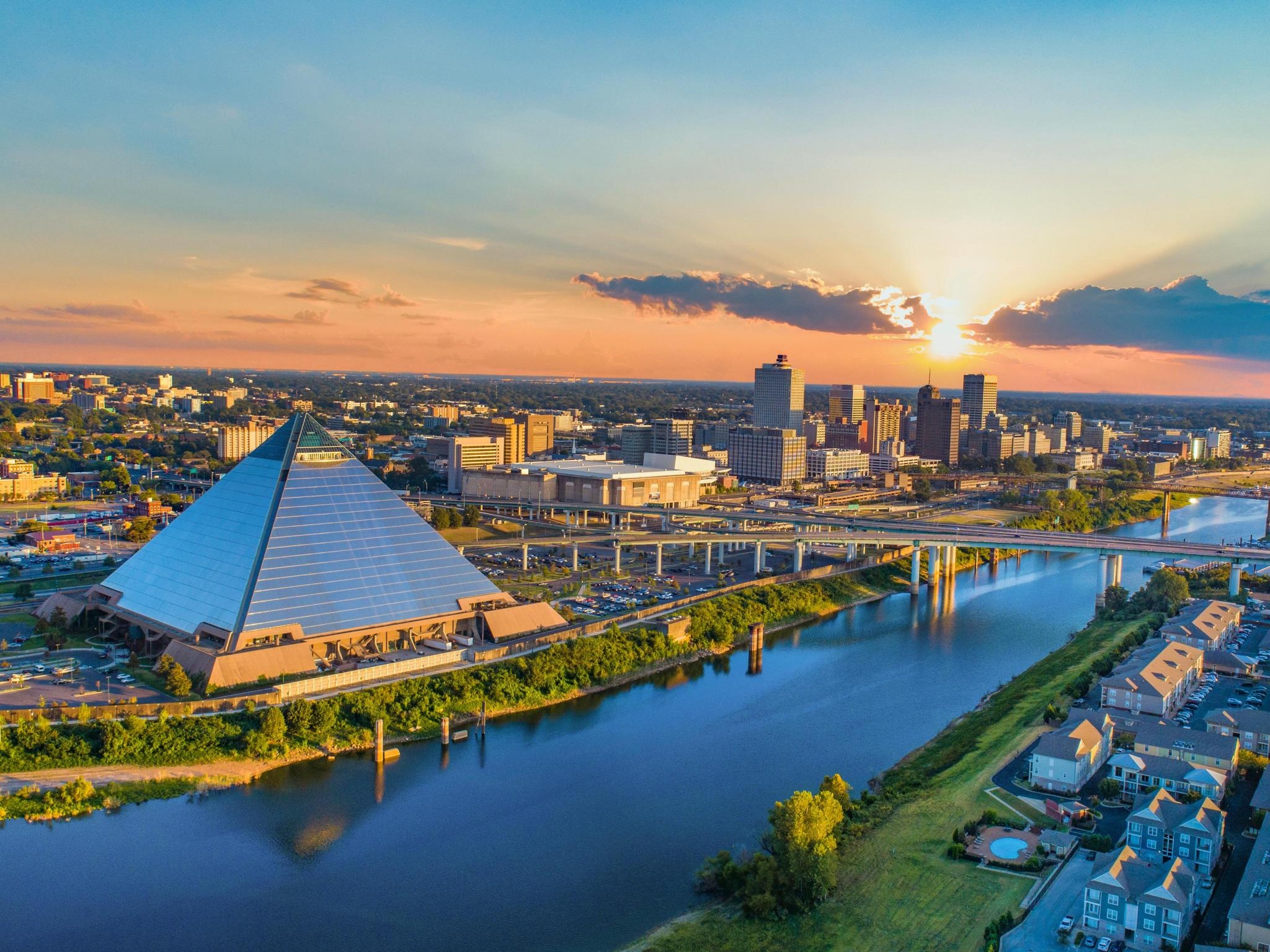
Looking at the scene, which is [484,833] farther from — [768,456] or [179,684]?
[768,456]

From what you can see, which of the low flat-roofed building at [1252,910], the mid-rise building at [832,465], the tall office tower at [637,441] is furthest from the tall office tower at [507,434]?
the low flat-roofed building at [1252,910]

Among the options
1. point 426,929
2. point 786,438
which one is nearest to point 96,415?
point 786,438

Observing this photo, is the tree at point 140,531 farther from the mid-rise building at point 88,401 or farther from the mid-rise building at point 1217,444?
the mid-rise building at point 1217,444

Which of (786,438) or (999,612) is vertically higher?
(786,438)

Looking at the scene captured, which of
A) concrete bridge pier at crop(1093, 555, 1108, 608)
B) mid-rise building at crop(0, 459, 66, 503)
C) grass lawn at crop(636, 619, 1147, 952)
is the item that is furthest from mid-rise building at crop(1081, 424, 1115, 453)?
grass lawn at crop(636, 619, 1147, 952)

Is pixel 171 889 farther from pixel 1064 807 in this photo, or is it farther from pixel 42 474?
pixel 42 474

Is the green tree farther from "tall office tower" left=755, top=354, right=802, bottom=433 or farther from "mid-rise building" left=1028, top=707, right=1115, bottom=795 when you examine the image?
"tall office tower" left=755, top=354, right=802, bottom=433
